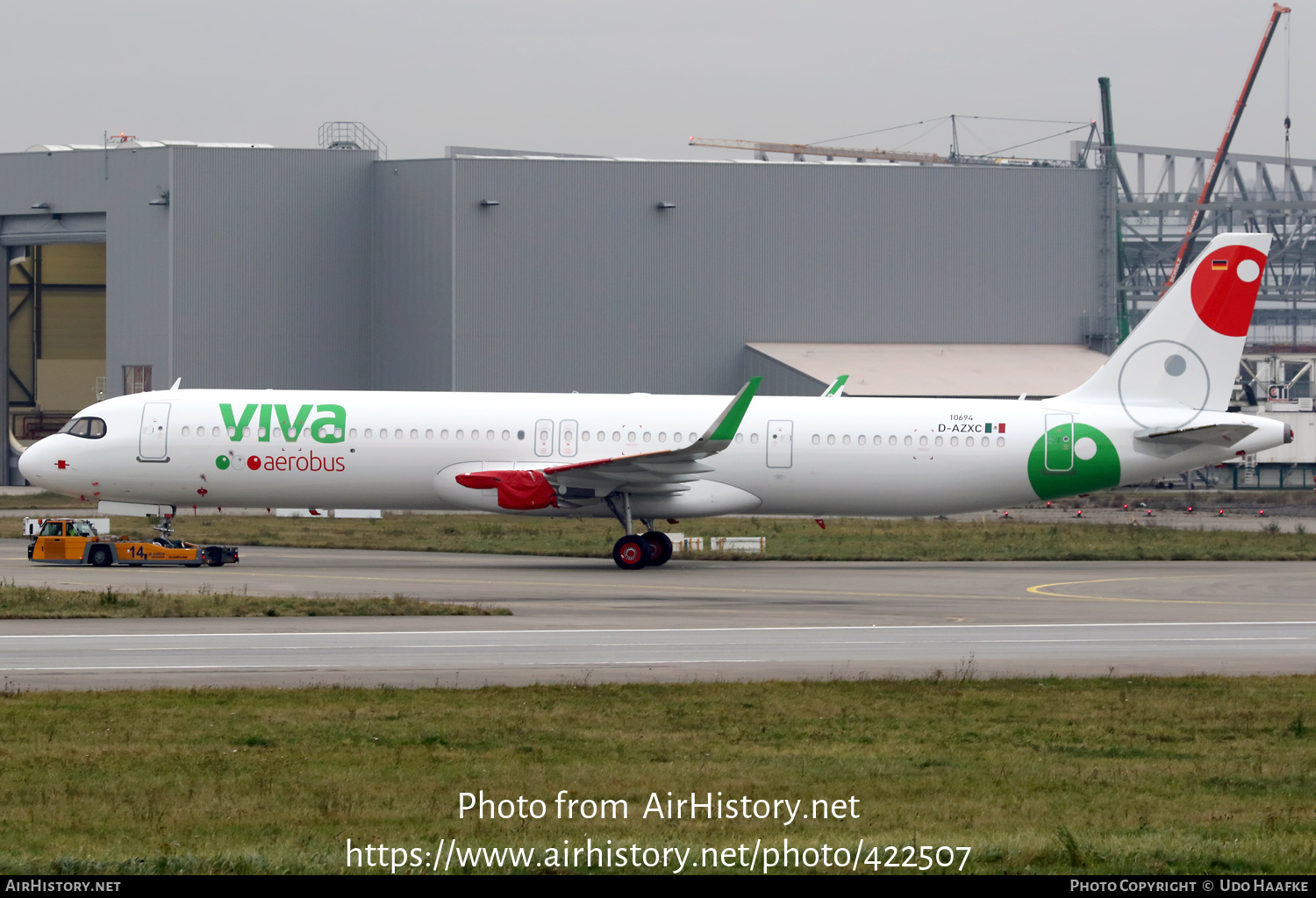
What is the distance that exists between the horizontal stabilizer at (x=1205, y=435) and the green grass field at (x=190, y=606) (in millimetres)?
19067

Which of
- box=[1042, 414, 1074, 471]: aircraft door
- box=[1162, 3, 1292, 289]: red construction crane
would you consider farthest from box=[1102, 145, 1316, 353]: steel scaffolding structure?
box=[1042, 414, 1074, 471]: aircraft door

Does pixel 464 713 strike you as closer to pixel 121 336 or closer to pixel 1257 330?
pixel 121 336

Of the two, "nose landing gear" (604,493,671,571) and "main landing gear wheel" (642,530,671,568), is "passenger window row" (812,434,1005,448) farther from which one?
"nose landing gear" (604,493,671,571)

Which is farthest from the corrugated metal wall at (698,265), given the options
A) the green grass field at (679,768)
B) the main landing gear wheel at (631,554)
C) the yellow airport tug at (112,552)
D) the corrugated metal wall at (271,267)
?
the green grass field at (679,768)

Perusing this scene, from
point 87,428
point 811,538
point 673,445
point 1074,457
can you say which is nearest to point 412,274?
point 811,538

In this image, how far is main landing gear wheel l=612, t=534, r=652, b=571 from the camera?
109ft

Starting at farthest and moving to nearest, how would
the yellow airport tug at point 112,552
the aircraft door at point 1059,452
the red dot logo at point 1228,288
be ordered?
1. the red dot logo at point 1228,288
2. the aircraft door at point 1059,452
3. the yellow airport tug at point 112,552

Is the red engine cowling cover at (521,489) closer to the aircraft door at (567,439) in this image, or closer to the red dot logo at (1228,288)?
the aircraft door at (567,439)

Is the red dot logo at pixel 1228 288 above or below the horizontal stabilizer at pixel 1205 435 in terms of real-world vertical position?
above

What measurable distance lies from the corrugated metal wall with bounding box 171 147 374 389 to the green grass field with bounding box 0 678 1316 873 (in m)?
48.8

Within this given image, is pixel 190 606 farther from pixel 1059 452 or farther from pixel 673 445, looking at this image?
pixel 1059 452

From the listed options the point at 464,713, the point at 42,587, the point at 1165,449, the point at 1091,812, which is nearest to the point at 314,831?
the point at 464,713

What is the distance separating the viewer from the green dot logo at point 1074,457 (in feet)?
117

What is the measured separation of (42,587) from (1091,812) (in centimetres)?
2055
